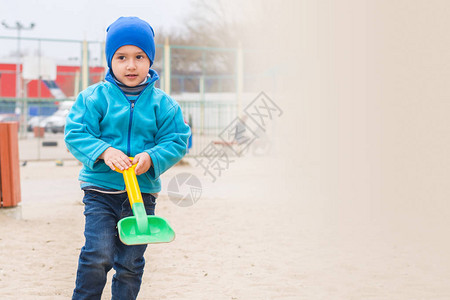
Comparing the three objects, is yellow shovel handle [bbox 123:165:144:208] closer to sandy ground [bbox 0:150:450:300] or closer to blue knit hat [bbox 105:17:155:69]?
blue knit hat [bbox 105:17:155:69]

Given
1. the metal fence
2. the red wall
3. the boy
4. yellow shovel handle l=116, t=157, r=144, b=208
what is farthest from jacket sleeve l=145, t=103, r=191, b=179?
the red wall

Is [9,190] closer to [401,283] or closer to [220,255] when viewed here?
[220,255]

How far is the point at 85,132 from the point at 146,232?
20.4 inches

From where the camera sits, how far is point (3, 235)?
17.3 feet

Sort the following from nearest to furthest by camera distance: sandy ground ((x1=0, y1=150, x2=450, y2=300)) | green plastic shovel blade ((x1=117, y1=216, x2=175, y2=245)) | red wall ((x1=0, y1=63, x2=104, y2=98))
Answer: green plastic shovel blade ((x1=117, y1=216, x2=175, y2=245)), sandy ground ((x1=0, y1=150, x2=450, y2=300)), red wall ((x1=0, y1=63, x2=104, y2=98))

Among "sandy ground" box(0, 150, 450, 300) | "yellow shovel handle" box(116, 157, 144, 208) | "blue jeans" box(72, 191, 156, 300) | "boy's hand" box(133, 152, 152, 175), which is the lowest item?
"sandy ground" box(0, 150, 450, 300)

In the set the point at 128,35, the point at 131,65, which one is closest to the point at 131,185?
the point at 131,65

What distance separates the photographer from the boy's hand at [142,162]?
2.44 metres

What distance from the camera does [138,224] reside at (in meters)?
2.36

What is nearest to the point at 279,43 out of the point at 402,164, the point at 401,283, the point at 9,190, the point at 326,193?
the point at 402,164

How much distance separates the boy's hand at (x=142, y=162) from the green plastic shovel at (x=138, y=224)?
0.02 m

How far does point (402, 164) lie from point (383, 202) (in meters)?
3.07

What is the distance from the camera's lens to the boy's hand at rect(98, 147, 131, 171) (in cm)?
240

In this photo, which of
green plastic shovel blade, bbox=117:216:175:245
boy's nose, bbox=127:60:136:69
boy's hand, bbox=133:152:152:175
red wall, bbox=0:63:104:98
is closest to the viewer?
green plastic shovel blade, bbox=117:216:175:245
